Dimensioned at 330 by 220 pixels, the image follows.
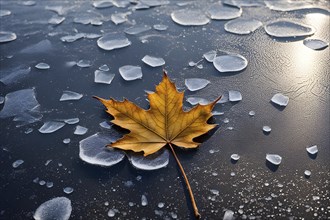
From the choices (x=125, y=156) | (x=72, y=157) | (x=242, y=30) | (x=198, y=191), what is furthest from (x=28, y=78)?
(x=242, y=30)

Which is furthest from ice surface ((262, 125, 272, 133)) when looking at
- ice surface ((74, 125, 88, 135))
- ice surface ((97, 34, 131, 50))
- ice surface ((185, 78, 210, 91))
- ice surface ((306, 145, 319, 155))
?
ice surface ((97, 34, 131, 50))

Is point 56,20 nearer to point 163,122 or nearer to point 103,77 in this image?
point 103,77

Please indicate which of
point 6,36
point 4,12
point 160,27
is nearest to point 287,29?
point 160,27

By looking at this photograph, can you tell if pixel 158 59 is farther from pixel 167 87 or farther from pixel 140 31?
pixel 167 87

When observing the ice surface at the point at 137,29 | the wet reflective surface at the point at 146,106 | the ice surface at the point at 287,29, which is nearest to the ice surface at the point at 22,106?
the wet reflective surface at the point at 146,106

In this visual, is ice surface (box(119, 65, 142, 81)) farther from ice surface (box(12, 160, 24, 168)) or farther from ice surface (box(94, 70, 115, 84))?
ice surface (box(12, 160, 24, 168))

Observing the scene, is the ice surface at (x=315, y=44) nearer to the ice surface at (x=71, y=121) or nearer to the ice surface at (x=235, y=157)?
the ice surface at (x=235, y=157)

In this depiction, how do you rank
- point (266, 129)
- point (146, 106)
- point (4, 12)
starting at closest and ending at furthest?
point (266, 129)
point (146, 106)
point (4, 12)
